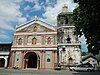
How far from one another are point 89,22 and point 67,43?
81.3ft

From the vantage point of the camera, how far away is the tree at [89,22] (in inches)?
804

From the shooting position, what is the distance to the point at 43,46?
45.8m

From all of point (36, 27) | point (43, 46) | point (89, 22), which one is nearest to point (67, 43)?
point (43, 46)

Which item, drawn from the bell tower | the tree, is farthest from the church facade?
the tree

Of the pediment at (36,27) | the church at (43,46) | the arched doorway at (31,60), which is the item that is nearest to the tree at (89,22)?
the church at (43,46)

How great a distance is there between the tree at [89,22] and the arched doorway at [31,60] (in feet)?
73.2

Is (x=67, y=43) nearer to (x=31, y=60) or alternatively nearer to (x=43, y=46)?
(x=43, y=46)

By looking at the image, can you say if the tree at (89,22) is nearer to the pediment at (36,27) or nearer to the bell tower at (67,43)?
the bell tower at (67,43)

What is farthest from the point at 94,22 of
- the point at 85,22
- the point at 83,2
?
the point at 83,2

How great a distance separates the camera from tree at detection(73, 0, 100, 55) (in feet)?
67.0

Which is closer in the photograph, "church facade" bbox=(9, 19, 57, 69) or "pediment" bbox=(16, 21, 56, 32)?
"church facade" bbox=(9, 19, 57, 69)

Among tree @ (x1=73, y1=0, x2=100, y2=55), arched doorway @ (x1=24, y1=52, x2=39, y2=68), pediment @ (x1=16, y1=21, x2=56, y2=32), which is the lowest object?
arched doorway @ (x1=24, y1=52, x2=39, y2=68)

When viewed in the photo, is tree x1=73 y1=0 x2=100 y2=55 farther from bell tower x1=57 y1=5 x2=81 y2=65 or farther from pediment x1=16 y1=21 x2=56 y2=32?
pediment x1=16 y1=21 x2=56 y2=32

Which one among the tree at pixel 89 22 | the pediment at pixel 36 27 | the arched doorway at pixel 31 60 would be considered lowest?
the arched doorway at pixel 31 60
